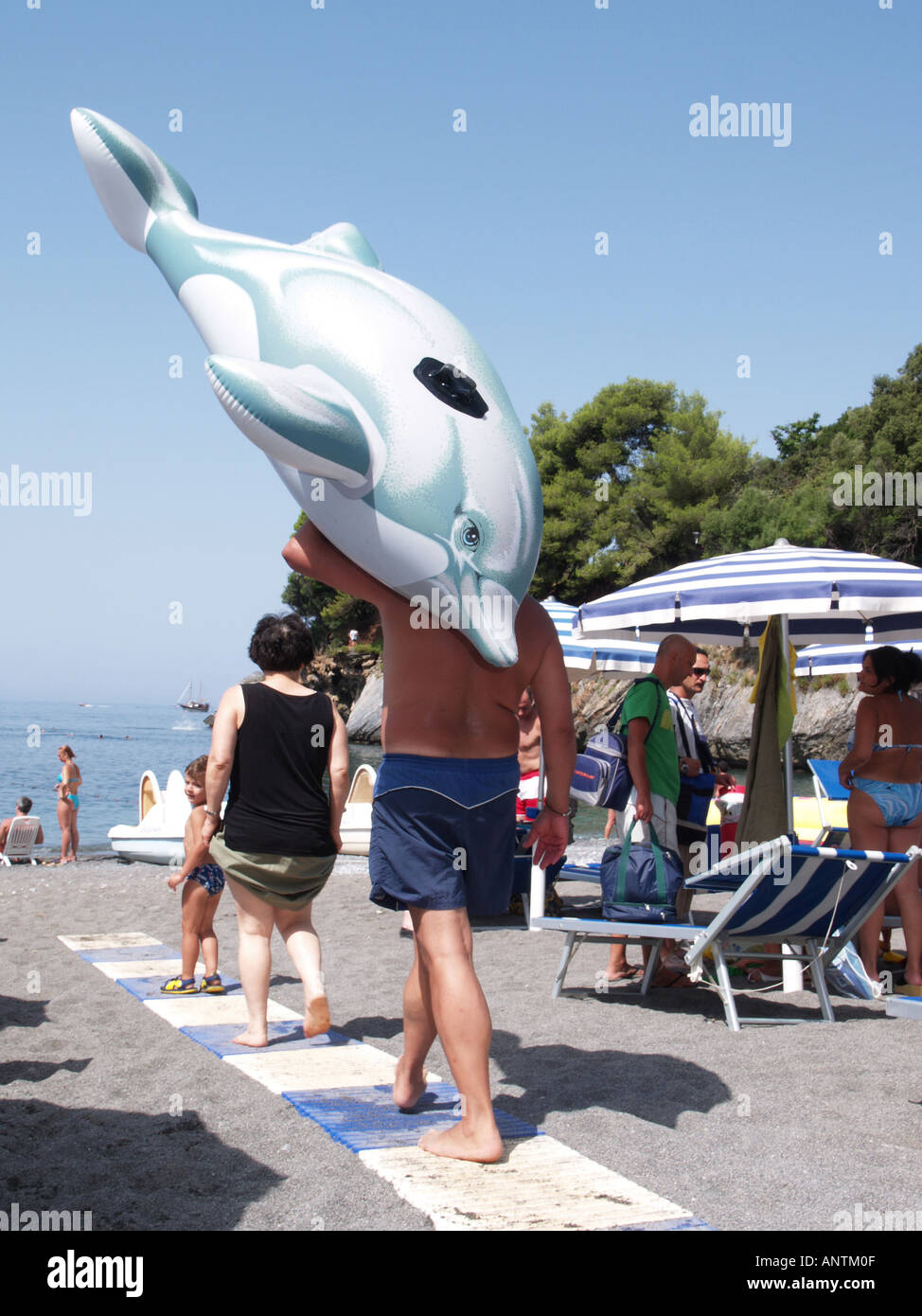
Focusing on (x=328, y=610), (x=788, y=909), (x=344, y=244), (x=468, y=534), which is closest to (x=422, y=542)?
(x=468, y=534)

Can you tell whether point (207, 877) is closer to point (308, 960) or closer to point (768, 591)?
point (308, 960)

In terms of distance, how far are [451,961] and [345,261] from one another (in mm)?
2368

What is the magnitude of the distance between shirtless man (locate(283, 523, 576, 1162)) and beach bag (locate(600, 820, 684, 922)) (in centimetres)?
210

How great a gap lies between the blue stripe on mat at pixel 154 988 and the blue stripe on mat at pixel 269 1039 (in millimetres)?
725

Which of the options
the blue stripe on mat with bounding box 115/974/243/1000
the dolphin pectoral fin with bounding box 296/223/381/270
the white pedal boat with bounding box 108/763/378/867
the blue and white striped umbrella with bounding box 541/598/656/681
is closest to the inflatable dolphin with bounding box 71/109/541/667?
the dolphin pectoral fin with bounding box 296/223/381/270

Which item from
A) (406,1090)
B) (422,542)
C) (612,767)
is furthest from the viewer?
(612,767)

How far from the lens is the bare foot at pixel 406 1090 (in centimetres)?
401

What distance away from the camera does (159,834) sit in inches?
662

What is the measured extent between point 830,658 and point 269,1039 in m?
8.49

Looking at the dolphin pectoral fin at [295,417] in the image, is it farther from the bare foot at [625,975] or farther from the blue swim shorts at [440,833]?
the bare foot at [625,975]

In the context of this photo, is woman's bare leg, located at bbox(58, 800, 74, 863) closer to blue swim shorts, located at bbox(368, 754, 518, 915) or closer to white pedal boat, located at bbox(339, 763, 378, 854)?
white pedal boat, located at bbox(339, 763, 378, 854)

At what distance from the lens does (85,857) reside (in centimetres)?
1830
